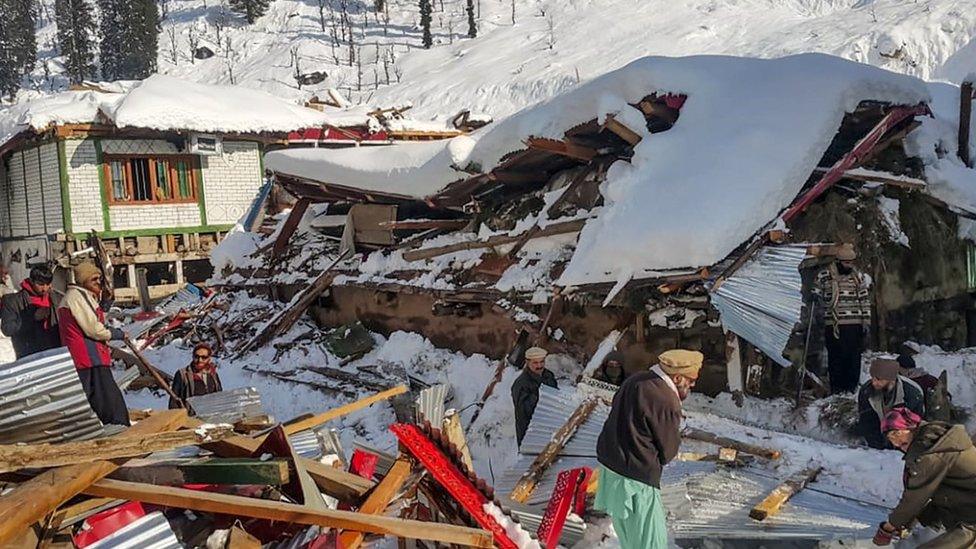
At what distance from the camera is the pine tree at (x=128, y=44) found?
182 feet

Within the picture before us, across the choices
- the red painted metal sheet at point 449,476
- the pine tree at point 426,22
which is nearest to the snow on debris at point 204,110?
the red painted metal sheet at point 449,476

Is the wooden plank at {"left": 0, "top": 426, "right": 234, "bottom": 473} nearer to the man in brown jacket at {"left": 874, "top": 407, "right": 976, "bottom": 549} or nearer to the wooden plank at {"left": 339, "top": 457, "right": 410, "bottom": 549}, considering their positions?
the wooden plank at {"left": 339, "top": 457, "right": 410, "bottom": 549}

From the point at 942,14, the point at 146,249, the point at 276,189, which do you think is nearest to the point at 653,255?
the point at 276,189

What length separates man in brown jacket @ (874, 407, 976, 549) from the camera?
4141mm

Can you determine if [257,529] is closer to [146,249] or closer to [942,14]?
[146,249]

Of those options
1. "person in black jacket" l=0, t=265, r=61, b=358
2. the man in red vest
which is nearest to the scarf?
"person in black jacket" l=0, t=265, r=61, b=358

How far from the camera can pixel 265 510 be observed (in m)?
3.50

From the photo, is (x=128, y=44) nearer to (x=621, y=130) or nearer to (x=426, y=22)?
(x=426, y=22)

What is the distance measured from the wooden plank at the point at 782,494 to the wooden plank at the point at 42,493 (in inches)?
157

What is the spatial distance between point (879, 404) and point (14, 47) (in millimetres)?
65455

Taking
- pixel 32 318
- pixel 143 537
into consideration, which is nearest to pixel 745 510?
pixel 143 537

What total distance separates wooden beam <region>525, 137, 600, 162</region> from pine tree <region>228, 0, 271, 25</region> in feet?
219

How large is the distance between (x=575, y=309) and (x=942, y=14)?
116 feet

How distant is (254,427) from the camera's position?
498 centimetres
